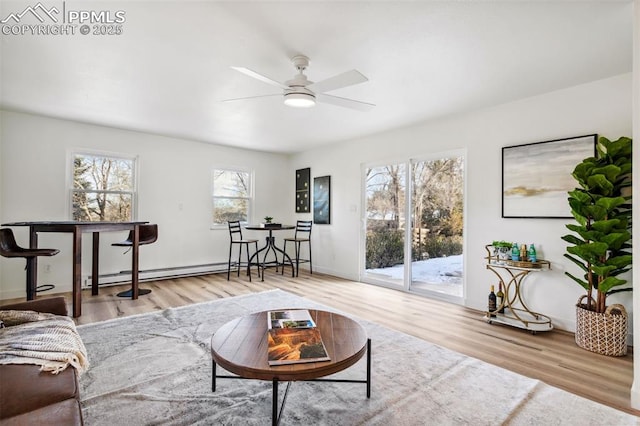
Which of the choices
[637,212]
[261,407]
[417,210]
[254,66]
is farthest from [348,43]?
[417,210]

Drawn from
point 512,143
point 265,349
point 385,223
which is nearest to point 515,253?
point 512,143

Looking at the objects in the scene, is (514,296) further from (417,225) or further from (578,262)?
(417,225)

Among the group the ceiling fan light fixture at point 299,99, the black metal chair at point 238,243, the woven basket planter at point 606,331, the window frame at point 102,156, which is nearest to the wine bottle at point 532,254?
the woven basket planter at point 606,331

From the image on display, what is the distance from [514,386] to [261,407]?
5.34 feet

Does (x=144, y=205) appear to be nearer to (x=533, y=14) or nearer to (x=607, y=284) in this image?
(x=533, y=14)

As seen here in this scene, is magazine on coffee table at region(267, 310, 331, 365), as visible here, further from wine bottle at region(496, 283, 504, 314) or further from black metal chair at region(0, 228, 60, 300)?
black metal chair at region(0, 228, 60, 300)

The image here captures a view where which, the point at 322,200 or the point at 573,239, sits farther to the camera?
the point at 322,200

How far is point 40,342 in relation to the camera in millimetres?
1479

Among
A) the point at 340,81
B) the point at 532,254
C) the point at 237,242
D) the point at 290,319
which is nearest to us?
the point at 290,319

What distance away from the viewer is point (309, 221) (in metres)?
6.25

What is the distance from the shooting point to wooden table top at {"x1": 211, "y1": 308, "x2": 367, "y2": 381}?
1.47 m

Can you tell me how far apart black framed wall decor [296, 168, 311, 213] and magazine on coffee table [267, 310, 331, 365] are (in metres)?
4.29

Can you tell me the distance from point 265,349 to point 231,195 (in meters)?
4.83

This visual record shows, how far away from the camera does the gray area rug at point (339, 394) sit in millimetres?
1731
